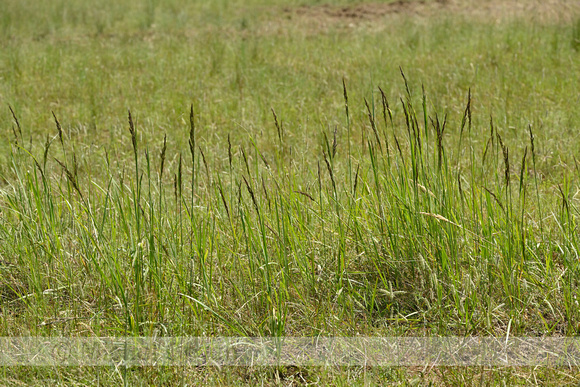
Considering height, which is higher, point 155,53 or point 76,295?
point 155,53

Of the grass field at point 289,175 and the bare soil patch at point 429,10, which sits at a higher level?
the bare soil patch at point 429,10

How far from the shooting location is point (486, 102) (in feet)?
15.8

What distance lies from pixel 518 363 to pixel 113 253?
1476mm

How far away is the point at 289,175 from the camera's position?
2.38 m

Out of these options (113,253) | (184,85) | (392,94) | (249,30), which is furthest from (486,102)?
(249,30)

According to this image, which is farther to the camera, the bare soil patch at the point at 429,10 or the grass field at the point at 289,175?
the bare soil patch at the point at 429,10

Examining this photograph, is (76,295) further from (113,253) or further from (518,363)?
(518,363)

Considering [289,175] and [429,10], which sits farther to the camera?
[429,10]

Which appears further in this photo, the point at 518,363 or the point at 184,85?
the point at 184,85

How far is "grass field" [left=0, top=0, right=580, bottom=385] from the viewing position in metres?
1.97

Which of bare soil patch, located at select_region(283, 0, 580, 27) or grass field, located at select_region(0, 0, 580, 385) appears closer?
grass field, located at select_region(0, 0, 580, 385)

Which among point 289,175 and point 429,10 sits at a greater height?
point 429,10

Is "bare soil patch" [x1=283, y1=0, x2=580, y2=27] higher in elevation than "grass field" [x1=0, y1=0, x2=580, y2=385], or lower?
higher

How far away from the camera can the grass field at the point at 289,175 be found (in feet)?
6.46
